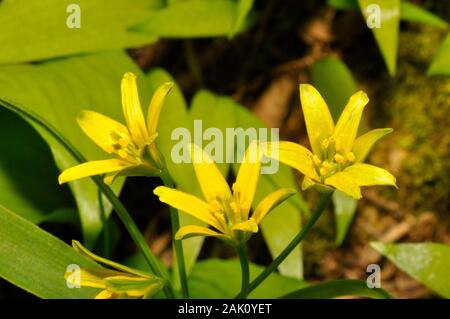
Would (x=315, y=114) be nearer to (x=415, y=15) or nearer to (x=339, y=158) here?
(x=339, y=158)

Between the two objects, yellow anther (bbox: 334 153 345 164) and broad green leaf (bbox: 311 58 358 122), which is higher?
broad green leaf (bbox: 311 58 358 122)

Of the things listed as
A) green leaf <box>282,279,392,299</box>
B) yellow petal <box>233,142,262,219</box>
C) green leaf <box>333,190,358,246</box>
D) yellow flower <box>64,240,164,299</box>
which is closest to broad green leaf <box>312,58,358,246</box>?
green leaf <box>333,190,358,246</box>

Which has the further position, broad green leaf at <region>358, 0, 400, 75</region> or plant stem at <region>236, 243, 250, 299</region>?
broad green leaf at <region>358, 0, 400, 75</region>

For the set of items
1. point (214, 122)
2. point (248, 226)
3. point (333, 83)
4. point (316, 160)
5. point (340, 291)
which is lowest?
point (340, 291)

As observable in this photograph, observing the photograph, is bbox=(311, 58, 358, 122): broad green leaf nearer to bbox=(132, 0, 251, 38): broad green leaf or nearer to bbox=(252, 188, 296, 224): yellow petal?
bbox=(132, 0, 251, 38): broad green leaf

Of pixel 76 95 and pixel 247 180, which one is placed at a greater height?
pixel 76 95

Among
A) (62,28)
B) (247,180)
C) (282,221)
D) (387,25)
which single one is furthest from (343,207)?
(62,28)

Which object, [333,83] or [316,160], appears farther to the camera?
[333,83]
